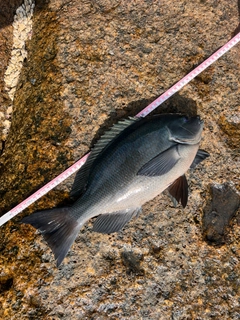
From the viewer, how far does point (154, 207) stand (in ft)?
11.9

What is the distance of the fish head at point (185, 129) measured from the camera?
3396 mm

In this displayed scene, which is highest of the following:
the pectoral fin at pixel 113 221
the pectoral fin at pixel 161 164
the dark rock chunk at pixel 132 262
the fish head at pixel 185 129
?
the fish head at pixel 185 129

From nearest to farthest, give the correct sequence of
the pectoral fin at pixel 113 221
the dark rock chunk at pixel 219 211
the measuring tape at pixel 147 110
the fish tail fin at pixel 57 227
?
1. the fish tail fin at pixel 57 227
2. the pectoral fin at pixel 113 221
3. the measuring tape at pixel 147 110
4. the dark rock chunk at pixel 219 211

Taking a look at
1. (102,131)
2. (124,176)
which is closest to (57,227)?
(124,176)

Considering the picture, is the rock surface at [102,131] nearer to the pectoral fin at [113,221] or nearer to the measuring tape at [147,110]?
the measuring tape at [147,110]

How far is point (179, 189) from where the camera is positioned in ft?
11.5

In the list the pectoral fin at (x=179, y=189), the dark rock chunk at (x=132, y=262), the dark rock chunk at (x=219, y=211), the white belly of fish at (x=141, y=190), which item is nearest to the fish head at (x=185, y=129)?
the white belly of fish at (x=141, y=190)

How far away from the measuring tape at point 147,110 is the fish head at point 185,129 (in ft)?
1.44

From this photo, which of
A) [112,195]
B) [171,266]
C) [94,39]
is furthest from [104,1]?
[171,266]

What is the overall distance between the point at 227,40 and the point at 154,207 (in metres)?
2.22

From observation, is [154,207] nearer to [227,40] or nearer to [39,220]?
[39,220]

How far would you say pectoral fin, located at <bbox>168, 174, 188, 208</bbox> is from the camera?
3.49 metres

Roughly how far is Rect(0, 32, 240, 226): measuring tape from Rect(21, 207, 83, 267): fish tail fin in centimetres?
26

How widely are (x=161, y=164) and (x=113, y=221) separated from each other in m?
0.72
